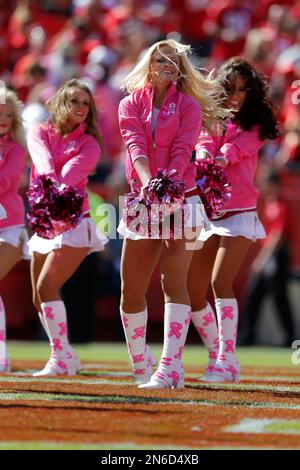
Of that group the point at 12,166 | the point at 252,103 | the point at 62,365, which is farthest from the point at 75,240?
the point at 252,103

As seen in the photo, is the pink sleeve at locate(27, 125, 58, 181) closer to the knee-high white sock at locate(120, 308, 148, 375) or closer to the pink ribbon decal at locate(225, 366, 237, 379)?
the knee-high white sock at locate(120, 308, 148, 375)

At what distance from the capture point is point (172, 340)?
6.27 m

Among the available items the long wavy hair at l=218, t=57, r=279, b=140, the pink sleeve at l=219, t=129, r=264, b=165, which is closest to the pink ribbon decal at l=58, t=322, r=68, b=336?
the pink sleeve at l=219, t=129, r=264, b=165

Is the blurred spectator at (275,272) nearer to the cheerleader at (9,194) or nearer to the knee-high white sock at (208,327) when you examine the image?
the knee-high white sock at (208,327)

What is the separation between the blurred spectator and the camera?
38.8 ft

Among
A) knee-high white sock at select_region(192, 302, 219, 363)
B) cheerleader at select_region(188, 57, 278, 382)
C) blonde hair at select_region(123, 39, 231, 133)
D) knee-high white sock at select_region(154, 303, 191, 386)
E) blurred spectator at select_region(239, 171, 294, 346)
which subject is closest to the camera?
knee-high white sock at select_region(154, 303, 191, 386)

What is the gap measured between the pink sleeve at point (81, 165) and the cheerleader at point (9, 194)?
44 centimetres

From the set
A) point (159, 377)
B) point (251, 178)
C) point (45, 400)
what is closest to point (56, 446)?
point (45, 400)

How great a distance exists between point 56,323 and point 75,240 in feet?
1.93

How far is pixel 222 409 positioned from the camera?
565 centimetres

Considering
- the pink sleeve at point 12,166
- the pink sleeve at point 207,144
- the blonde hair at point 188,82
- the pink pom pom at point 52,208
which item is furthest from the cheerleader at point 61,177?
the blonde hair at point 188,82

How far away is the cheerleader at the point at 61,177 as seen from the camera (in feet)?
24.4

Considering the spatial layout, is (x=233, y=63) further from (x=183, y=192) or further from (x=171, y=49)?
(x=183, y=192)
